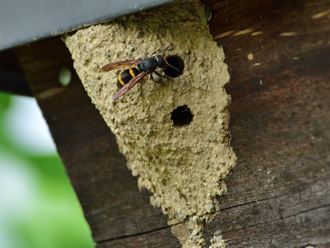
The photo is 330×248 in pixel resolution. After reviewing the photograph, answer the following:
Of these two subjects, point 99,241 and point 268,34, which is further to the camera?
point 99,241

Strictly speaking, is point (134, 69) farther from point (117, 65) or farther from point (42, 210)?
point (42, 210)

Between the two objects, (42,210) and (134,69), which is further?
(42,210)

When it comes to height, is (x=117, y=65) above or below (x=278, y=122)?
above

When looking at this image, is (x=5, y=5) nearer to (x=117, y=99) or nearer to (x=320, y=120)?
(x=117, y=99)

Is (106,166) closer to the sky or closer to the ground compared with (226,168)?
closer to the sky

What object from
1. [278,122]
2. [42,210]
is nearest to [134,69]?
[278,122]

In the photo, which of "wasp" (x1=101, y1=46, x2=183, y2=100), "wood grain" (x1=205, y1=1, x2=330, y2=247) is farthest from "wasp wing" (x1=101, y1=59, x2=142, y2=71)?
"wood grain" (x1=205, y1=1, x2=330, y2=247)

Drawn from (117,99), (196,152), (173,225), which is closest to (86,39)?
(117,99)

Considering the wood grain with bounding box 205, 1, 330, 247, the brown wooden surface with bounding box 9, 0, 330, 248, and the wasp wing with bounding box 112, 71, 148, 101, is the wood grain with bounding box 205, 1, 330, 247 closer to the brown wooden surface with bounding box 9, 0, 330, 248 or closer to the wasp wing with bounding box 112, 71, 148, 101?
the brown wooden surface with bounding box 9, 0, 330, 248
